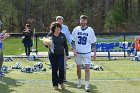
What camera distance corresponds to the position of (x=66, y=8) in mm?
52938

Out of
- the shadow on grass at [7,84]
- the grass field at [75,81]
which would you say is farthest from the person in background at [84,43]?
the shadow on grass at [7,84]

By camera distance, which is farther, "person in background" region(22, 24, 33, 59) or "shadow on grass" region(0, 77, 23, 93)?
"person in background" region(22, 24, 33, 59)

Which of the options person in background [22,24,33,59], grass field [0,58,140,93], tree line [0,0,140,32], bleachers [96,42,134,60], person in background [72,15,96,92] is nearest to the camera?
person in background [72,15,96,92]

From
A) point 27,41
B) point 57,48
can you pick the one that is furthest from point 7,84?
point 27,41

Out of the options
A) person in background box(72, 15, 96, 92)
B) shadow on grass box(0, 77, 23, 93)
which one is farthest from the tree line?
person in background box(72, 15, 96, 92)

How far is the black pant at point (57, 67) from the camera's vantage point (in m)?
11.6

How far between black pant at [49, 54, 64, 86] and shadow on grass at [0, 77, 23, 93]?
1196mm

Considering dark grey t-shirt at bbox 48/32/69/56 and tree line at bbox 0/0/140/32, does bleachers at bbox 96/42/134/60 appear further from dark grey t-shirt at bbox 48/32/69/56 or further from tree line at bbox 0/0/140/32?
tree line at bbox 0/0/140/32

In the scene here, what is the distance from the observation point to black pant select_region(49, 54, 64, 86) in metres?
11.6

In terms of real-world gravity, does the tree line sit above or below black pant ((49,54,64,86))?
above

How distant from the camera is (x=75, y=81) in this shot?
13.4 m

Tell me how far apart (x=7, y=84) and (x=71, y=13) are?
132 feet

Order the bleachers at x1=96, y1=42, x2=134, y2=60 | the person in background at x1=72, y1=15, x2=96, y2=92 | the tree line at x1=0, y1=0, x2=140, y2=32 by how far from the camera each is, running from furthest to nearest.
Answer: the tree line at x1=0, y1=0, x2=140, y2=32 → the bleachers at x1=96, y1=42, x2=134, y2=60 → the person in background at x1=72, y1=15, x2=96, y2=92

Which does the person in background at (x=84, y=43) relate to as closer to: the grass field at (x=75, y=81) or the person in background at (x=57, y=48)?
the person in background at (x=57, y=48)
